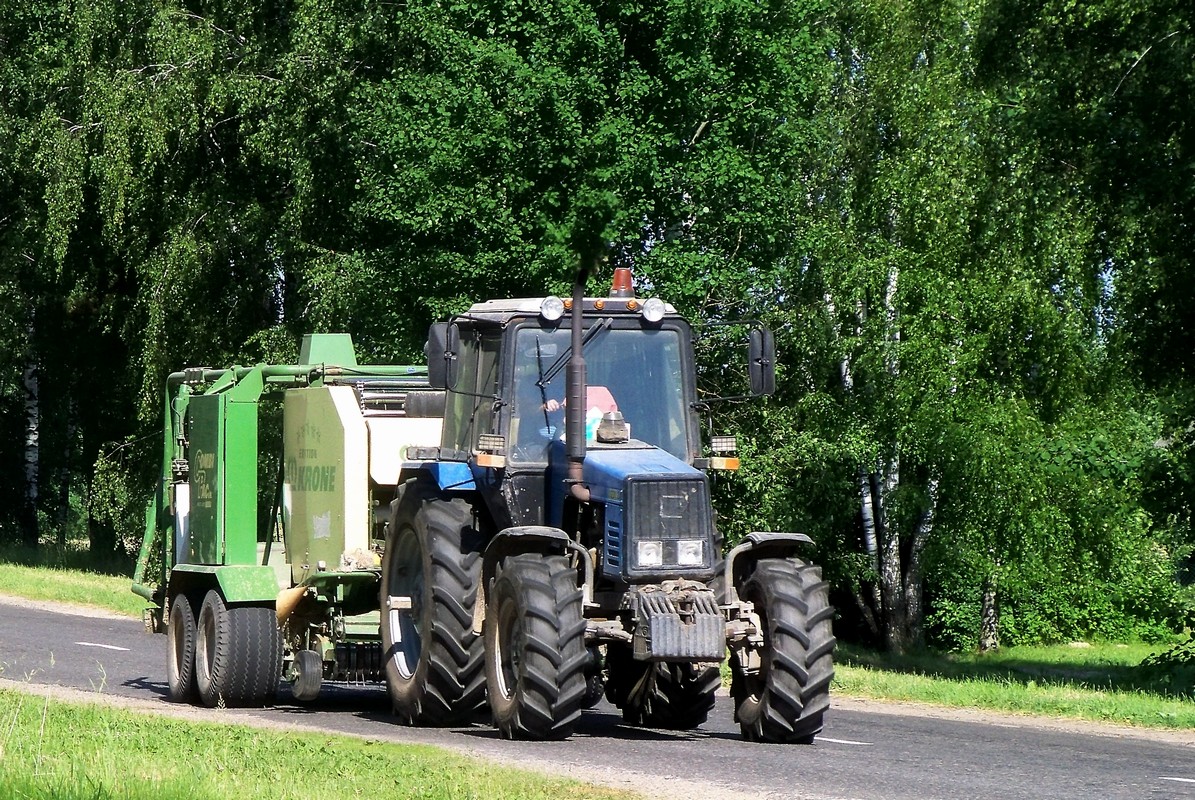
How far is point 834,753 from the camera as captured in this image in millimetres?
11727

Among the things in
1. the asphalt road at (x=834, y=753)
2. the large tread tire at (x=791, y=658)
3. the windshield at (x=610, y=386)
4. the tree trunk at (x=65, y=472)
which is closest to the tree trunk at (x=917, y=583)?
the asphalt road at (x=834, y=753)

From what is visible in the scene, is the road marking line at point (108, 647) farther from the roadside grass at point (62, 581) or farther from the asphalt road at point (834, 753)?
the roadside grass at point (62, 581)

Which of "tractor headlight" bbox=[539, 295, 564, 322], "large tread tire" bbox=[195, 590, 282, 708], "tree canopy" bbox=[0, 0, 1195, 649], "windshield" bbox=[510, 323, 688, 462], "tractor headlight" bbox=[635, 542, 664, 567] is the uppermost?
"tree canopy" bbox=[0, 0, 1195, 649]

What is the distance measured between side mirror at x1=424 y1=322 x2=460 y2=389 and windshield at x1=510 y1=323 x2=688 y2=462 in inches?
24.2

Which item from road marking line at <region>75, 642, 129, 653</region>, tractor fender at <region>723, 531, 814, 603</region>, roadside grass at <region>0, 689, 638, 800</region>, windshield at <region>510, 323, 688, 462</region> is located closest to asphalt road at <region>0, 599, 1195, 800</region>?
roadside grass at <region>0, 689, 638, 800</region>

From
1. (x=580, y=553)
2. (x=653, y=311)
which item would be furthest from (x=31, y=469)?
(x=580, y=553)

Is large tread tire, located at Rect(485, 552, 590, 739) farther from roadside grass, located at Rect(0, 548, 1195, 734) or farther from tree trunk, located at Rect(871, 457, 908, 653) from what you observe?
tree trunk, located at Rect(871, 457, 908, 653)

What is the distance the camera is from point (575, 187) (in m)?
26.3

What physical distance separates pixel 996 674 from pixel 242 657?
1413cm

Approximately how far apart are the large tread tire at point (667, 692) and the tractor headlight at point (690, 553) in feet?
5.03

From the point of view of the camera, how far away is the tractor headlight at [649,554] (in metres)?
11.8

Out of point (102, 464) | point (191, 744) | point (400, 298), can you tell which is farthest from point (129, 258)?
point (191, 744)

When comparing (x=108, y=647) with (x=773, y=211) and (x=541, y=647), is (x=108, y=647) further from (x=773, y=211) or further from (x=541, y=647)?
(x=773, y=211)

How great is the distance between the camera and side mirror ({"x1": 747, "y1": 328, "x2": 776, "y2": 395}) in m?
12.6
